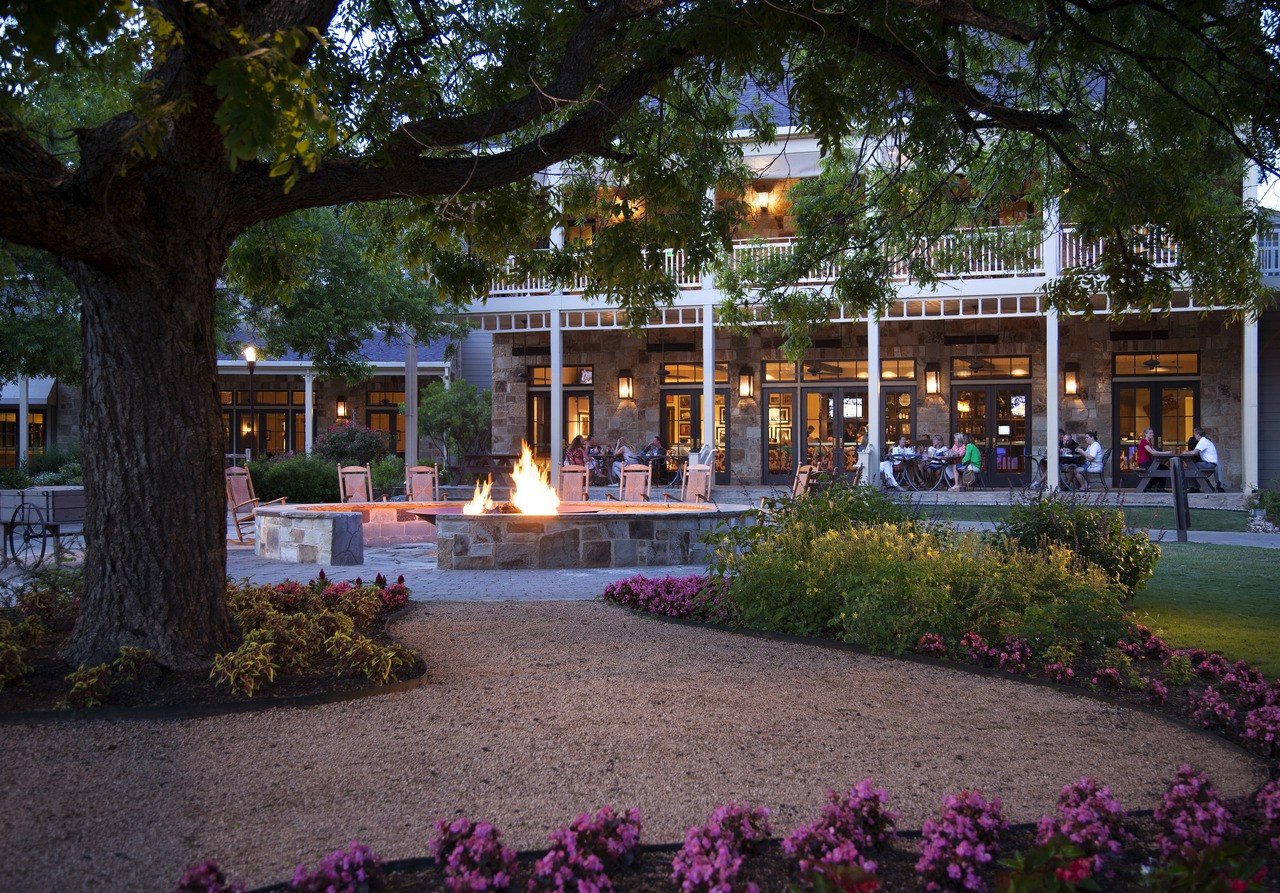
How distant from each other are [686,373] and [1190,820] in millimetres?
20300

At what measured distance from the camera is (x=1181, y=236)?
7312mm

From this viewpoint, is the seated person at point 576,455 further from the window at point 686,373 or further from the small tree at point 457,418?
the small tree at point 457,418

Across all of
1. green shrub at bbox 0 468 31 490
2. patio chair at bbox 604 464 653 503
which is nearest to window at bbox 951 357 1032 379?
patio chair at bbox 604 464 653 503

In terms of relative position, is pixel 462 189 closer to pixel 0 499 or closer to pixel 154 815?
pixel 154 815

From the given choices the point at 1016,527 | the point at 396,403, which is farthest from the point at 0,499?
the point at 396,403

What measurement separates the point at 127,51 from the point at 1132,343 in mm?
20750

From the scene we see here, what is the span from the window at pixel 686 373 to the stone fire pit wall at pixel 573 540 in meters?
11.8

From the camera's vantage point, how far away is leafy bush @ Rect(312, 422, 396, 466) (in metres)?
21.1

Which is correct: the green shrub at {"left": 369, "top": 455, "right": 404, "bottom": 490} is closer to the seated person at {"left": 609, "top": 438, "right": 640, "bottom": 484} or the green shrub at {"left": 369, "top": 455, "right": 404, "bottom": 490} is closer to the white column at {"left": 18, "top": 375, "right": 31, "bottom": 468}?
the seated person at {"left": 609, "top": 438, "right": 640, "bottom": 484}

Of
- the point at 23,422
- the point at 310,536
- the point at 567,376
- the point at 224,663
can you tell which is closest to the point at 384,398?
the point at 567,376

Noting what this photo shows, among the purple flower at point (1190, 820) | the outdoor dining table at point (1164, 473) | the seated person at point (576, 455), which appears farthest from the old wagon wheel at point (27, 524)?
the outdoor dining table at point (1164, 473)

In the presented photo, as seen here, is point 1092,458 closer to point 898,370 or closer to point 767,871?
point 898,370

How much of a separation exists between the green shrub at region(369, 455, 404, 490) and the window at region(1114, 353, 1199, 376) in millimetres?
14516

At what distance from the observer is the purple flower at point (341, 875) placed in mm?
2717
